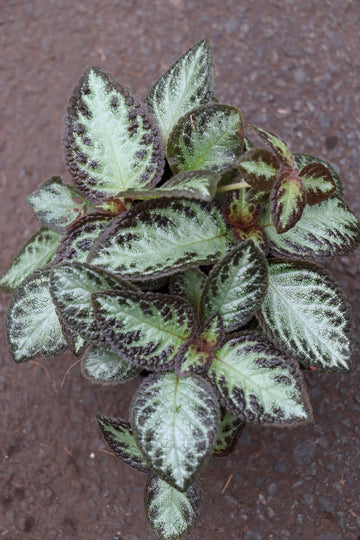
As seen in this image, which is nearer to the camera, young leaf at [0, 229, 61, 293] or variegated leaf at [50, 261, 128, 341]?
variegated leaf at [50, 261, 128, 341]

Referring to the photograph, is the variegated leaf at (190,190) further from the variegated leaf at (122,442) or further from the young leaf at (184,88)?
the variegated leaf at (122,442)

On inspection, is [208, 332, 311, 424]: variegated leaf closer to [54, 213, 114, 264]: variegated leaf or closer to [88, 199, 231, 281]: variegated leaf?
[88, 199, 231, 281]: variegated leaf

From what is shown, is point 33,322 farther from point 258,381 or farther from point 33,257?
point 258,381

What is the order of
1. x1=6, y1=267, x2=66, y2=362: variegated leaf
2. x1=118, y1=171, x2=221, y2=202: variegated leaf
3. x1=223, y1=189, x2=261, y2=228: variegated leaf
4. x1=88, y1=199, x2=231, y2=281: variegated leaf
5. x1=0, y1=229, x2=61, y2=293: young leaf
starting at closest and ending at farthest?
x1=118, y1=171, x2=221, y2=202: variegated leaf
x1=88, y1=199, x2=231, y2=281: variegated leaf
x1=223, y1=189, x2=261, y2=228: variegated leaf
x1=6, y1=267, x2=66, y2=362: variegated leaf
x1=0, y1=229, x2=61, y2=293: young leaf

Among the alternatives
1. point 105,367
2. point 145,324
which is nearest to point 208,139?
point 145,324

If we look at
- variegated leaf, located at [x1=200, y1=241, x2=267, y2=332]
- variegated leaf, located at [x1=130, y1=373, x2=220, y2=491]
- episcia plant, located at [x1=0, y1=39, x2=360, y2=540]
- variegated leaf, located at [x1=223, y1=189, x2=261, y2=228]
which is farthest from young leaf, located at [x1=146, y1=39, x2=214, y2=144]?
variegated leaf, located at [x1=130, y1=373, x2=220, y2=491]

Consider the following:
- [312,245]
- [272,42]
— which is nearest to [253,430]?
[312,245]
